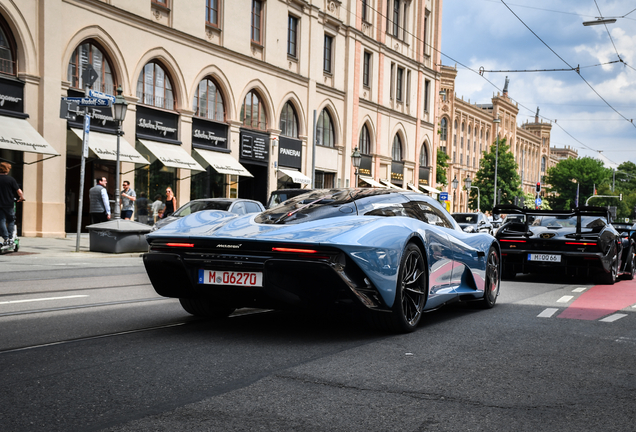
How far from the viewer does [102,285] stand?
962 cm

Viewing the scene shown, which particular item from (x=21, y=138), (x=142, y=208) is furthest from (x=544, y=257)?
(x=142, y=208)

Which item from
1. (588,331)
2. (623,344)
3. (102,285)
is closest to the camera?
(623,344)

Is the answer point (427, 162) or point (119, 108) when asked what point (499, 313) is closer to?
point (119, 108)

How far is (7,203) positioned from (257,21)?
18.8 metres

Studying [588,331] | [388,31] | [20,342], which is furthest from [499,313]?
[388,31]

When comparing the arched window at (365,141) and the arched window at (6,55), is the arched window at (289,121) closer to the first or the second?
the arched window at (365,141)

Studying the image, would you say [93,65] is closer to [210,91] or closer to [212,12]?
[210,91]

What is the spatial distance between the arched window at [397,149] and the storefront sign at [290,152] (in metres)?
11.6

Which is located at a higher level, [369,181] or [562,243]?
[369,181]

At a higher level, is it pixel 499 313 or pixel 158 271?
pixel 158 271

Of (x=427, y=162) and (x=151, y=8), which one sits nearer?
(x=151, y=8)

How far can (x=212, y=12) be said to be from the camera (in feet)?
93.2

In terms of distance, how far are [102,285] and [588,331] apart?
6.25 meters

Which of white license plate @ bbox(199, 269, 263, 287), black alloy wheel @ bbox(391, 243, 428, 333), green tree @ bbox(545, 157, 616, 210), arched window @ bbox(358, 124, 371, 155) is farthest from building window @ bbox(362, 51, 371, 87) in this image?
green tree @ bbox(545, 157, 616, 210)
